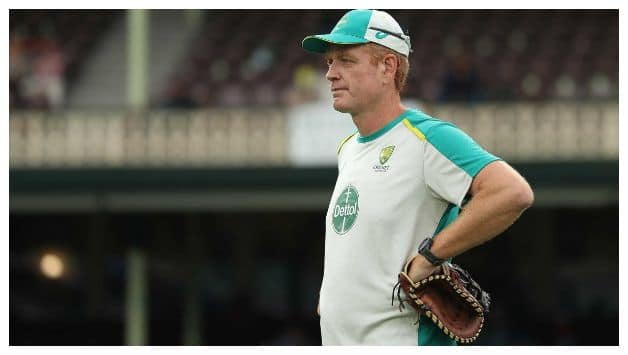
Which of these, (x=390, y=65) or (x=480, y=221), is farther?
(x=390, y=65)

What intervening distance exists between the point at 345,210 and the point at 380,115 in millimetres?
348

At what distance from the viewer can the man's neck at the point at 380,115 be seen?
4996 millimetres

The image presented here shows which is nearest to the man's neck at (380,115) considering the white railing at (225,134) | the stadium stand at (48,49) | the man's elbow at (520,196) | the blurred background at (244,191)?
the man's elbow at (520,196)

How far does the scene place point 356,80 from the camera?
495 centimetres

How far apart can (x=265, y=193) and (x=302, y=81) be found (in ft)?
6.17

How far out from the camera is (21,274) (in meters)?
19.6

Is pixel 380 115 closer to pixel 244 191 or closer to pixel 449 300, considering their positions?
pixel 449 300

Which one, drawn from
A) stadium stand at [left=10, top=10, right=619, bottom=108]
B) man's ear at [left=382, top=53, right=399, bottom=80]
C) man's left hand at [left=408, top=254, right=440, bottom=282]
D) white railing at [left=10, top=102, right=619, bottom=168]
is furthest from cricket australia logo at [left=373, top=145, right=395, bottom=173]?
stadium stand at [left=10, top=10, right=619, bottom=108]

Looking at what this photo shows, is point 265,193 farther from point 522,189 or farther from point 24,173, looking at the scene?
point 522,189

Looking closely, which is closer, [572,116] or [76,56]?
[572,116]

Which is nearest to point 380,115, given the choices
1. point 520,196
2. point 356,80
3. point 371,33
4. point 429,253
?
point 356,80

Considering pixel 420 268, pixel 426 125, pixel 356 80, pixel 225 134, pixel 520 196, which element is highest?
pixel 356 80

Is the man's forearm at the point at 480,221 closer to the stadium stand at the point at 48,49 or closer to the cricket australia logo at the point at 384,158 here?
the cricket australia logo at the point at 384,158
